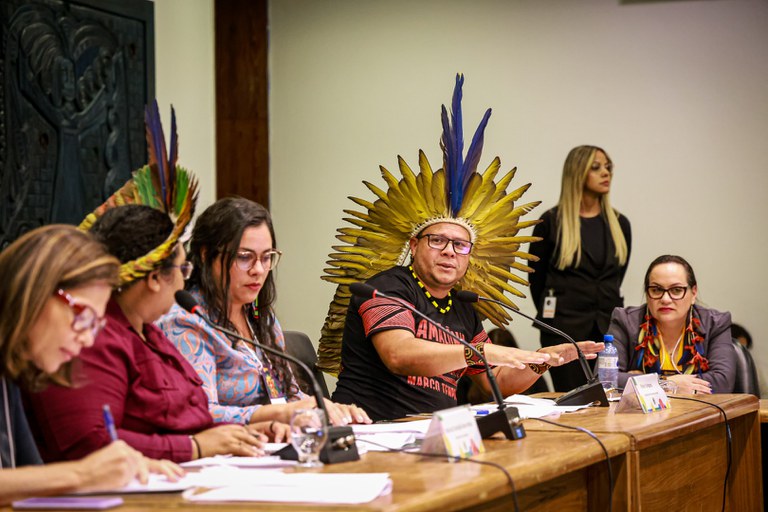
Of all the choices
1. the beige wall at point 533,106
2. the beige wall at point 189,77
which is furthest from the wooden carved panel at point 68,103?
the beige wall at point 533,106

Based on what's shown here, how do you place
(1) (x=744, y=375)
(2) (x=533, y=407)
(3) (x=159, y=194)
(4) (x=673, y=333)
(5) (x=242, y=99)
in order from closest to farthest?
(3) (x=159, y=194) < (2) (x=533, y=407) < (1) (x=744, y=375) < (4) (x=673, y=333) < (5) (x=242, y=99)

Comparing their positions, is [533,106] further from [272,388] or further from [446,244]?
[272,388]

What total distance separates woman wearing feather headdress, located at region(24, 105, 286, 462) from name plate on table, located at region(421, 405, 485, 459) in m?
0.34

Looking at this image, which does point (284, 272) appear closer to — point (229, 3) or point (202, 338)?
point (229, 3)

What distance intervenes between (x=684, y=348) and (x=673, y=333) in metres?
0.07

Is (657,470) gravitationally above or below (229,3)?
below

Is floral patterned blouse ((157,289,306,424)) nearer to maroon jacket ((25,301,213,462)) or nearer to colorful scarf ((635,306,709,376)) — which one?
maroon jacket ((25,301,213,462))

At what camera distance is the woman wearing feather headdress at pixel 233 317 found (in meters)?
2.41

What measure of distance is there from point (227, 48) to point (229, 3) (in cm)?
25

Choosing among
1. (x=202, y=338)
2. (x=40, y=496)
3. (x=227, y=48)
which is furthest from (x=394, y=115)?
(x=40, y=496)

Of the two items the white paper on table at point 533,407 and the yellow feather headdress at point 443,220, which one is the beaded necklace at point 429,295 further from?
the white paper on table at point 533,407

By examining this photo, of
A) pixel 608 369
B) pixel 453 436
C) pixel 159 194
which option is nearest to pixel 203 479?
pixel 453 436

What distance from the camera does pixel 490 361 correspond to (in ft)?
8.38

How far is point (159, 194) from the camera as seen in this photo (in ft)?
7.61
